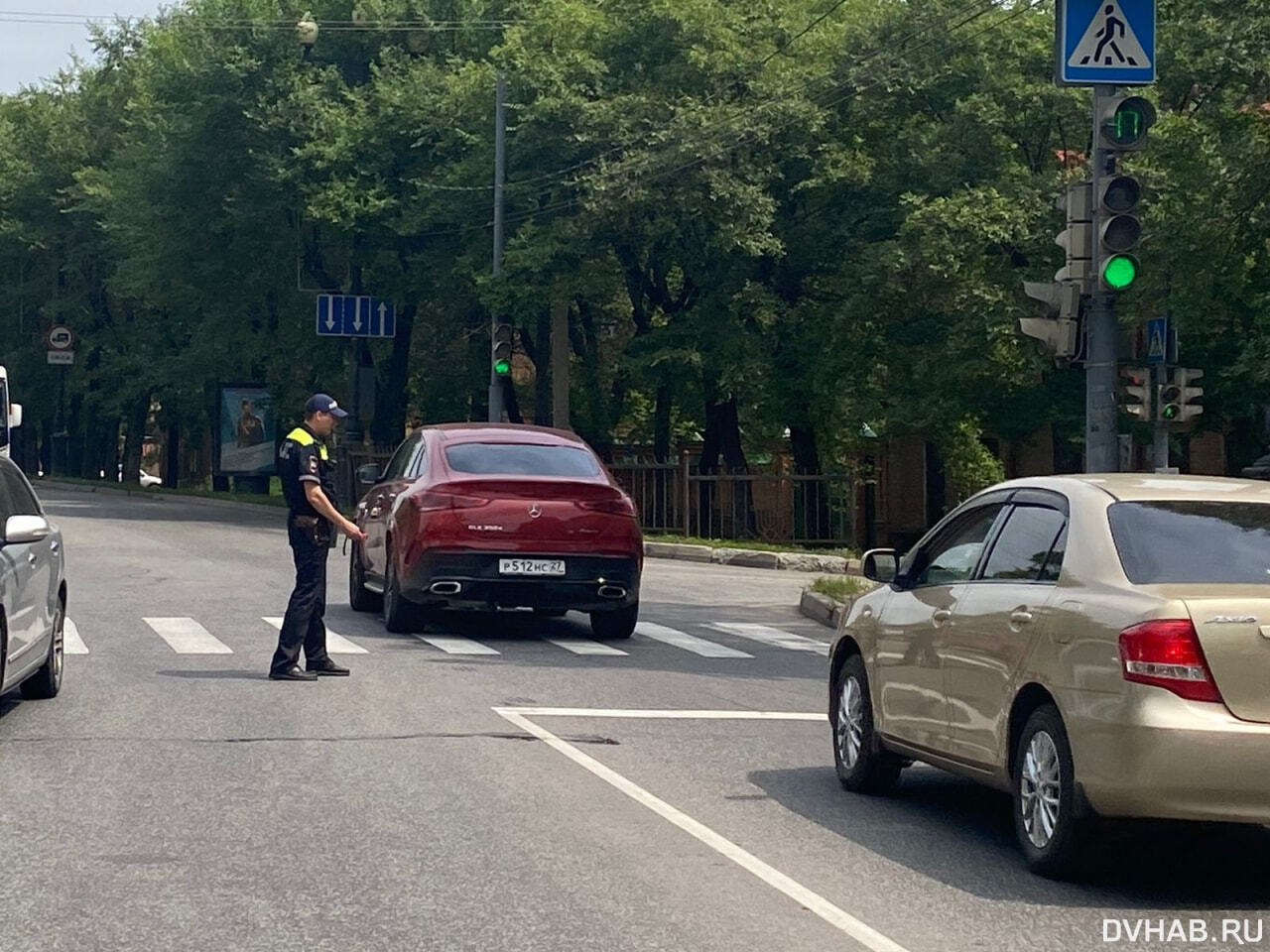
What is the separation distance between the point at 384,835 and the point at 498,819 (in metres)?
0.59

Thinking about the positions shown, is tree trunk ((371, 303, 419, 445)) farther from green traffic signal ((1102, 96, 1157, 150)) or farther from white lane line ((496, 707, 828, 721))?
white lane line ((496, 707, 828, 721))

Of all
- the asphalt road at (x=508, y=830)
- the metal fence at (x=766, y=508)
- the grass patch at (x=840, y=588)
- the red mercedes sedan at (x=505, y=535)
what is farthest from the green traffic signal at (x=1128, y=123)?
the metal fence at (x=766, y=508)

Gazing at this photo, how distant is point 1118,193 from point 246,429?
45.0 meters

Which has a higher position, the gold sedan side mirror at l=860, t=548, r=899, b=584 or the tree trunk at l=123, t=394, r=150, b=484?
the tree trunk at l=123, t=394, r=150, b=484

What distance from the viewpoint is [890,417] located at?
3441 cm

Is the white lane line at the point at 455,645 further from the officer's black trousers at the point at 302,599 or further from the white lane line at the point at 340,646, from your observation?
the officer's black trousers at the point at 302,599

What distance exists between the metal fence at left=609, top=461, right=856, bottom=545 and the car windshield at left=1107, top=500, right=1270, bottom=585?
98.5ft

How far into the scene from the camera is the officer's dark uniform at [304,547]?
13.9m

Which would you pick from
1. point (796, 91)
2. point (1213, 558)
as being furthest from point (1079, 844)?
point (796, 91)

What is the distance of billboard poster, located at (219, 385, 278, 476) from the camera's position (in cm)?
5794

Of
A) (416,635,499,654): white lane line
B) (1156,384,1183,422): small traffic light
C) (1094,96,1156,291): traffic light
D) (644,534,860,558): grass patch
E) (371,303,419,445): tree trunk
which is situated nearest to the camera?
(1094,96,1156,291): traffic light

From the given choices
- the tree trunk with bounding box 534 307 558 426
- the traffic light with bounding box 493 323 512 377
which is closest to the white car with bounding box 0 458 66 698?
the traffic light with bounding box 493 323 512 377

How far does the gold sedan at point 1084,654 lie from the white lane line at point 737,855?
975 millimetres

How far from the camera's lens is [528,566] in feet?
54.8
